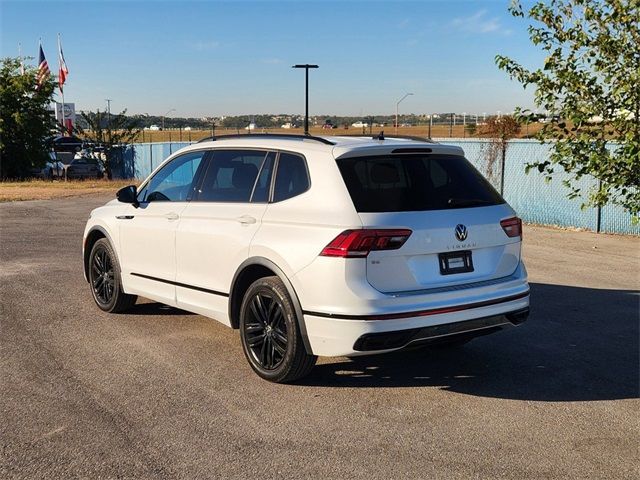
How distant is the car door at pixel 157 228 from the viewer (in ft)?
20.3

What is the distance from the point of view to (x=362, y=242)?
441cm

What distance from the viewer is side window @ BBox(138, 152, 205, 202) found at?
6.27 m

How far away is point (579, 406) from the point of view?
4.67m

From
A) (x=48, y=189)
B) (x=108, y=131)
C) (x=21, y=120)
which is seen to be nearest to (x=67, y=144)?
(x=108, y=131)

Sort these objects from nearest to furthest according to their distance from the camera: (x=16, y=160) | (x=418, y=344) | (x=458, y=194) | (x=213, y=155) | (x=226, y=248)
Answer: (x=418, y=344) < (x=458, y=194) < (x=226, y=248) < (x=213, y=155) < (x=16, y=160)

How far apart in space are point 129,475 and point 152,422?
Result: 2.38 ft

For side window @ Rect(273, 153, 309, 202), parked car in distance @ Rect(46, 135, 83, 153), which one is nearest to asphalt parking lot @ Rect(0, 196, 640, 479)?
side window @ Rect(273, 153, 309, 202)

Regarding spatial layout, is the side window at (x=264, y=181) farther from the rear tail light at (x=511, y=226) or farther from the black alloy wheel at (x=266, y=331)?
the rear tail light at (x=511, y=226)

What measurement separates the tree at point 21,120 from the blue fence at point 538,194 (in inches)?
947

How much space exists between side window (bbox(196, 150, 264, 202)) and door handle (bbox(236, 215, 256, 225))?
179 millimetres

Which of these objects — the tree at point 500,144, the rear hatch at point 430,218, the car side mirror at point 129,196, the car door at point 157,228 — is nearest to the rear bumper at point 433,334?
the rear hatch at point 430,218

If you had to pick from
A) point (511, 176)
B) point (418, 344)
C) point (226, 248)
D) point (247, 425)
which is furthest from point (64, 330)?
point (511, 176)

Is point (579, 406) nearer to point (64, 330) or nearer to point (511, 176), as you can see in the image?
point (64, 330)

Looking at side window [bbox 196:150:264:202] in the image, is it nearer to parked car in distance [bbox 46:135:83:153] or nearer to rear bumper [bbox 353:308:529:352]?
rear bumper [bbox 353:308:529:352]
